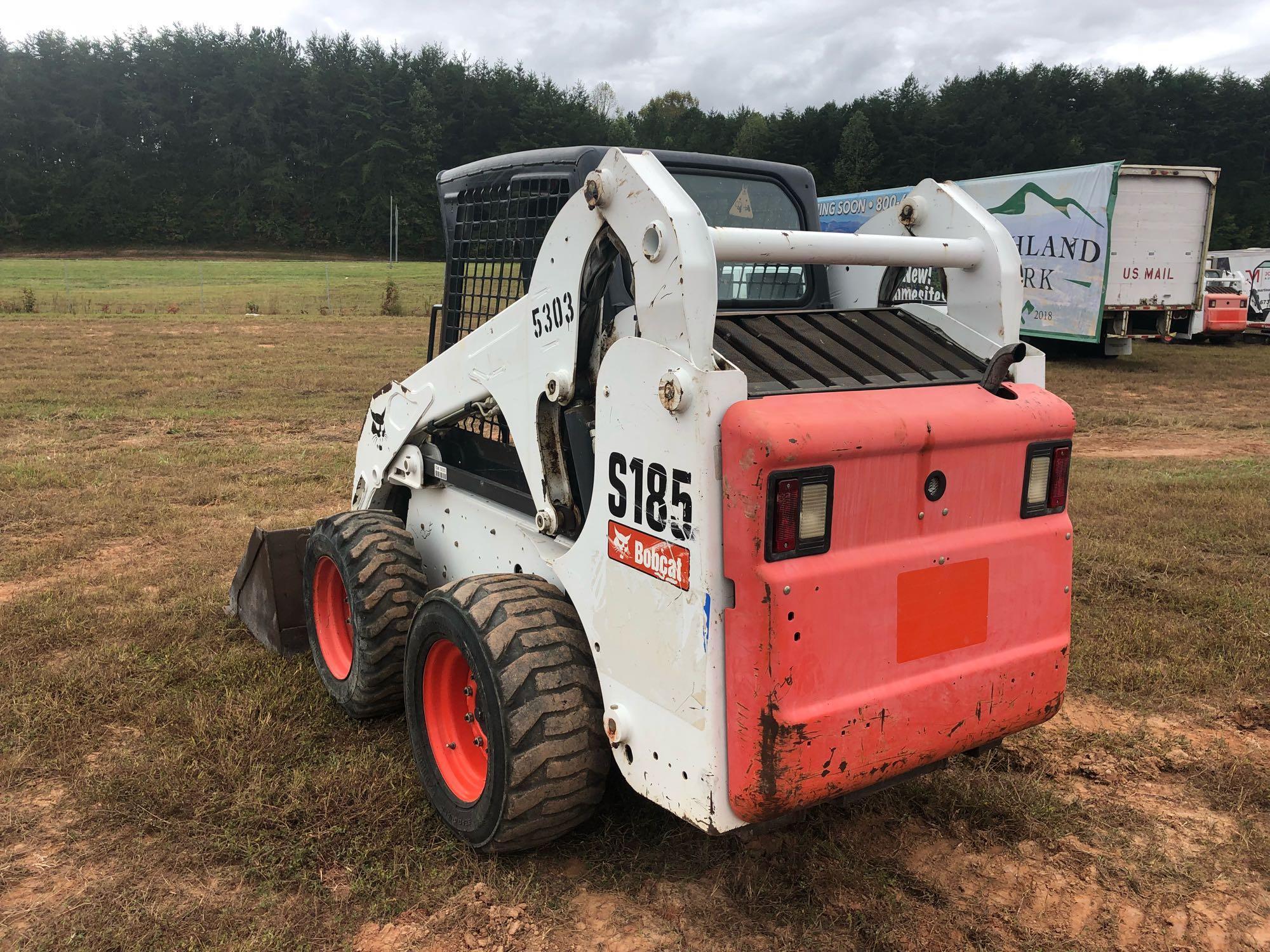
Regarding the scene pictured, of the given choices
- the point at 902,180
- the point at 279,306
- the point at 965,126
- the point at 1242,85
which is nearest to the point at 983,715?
the point at 279,306

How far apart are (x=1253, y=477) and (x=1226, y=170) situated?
2692 inches

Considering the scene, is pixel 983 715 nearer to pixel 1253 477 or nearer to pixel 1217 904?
pixel 1217 904

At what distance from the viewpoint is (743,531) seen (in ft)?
7.53

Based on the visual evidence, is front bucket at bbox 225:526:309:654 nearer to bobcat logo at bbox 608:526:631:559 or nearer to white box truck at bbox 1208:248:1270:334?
bobcat logo at bbox 608:526:631:559

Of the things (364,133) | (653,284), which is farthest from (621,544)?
(364,133)

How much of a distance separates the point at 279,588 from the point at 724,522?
2.96m

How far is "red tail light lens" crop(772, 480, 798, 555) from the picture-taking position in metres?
2.30

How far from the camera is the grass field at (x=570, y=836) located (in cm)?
274

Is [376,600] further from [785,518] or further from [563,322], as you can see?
[785,518]

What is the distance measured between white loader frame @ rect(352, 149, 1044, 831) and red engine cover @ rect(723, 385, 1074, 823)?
0.09 m

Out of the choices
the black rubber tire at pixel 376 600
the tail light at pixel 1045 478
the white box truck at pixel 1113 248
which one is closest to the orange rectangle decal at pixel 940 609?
the tail light at pixel 1045 478

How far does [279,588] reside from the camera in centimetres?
458

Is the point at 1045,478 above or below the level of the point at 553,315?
below

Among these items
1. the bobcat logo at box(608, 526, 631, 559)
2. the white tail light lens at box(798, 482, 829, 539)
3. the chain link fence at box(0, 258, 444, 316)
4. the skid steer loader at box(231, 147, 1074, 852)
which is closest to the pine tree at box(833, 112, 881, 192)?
the chain link fence at box(0, 258, 444, 316)
